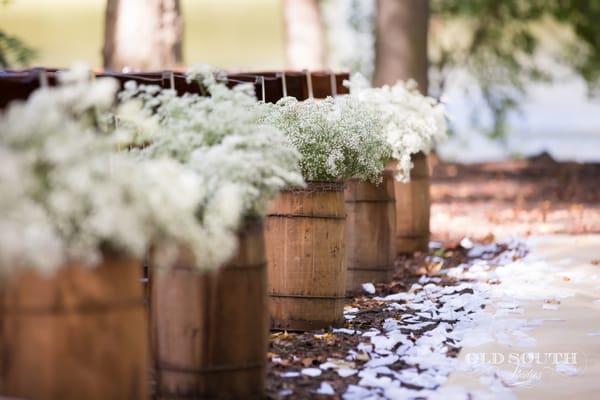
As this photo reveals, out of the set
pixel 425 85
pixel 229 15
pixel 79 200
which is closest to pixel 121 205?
pixel 79 200

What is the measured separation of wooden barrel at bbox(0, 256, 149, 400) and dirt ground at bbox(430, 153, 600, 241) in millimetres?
7169

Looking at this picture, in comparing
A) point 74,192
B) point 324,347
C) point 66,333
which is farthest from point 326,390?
point 74,192

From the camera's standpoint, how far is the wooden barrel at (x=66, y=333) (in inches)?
148

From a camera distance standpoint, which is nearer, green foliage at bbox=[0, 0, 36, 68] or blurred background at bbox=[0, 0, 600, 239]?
green foliage at bbox=[0, 0, 36, 68]

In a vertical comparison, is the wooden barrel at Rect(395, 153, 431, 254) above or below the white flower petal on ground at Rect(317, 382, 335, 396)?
above

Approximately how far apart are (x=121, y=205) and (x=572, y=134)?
1194 inches

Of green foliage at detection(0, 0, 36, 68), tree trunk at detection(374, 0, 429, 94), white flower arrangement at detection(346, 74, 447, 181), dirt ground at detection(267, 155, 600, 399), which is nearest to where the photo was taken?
dirt ground at detection(267, 155, 600, 399)

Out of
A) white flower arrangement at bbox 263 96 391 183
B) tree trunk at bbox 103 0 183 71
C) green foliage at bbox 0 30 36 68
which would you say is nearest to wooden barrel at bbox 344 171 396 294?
white flower arrangement at bbox 263 96 391 183

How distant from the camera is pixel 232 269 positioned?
14.9 feet

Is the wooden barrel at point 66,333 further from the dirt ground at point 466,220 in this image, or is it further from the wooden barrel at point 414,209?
the wooden barrel at point 414,209

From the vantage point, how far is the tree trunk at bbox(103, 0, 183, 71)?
1225 centimetres

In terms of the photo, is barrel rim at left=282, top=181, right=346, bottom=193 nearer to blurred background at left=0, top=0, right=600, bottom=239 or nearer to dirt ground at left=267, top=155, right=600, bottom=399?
dirt ground at left=267, top=155, right=600, bottom=399

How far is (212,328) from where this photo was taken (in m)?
4.50

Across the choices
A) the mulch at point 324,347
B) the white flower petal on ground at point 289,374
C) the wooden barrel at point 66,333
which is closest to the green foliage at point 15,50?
the mulch at point 324,347
